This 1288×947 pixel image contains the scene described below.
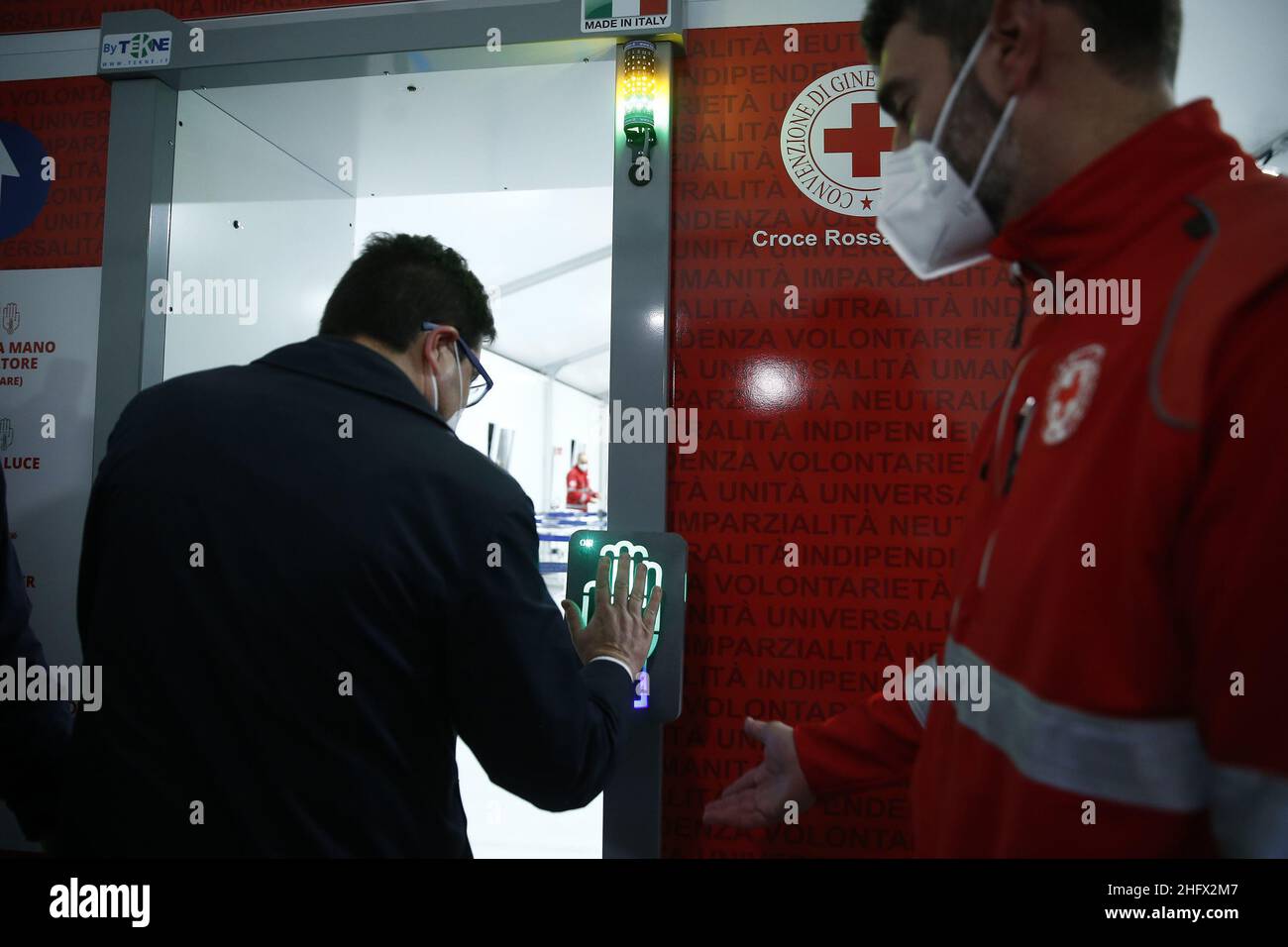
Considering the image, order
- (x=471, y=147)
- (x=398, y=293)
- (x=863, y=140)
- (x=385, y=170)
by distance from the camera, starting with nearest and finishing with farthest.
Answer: (x=398, y=293) < (x=863, y=140) < (x=471, y=147) < (x=385, y=170)

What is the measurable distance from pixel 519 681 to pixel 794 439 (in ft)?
3.48

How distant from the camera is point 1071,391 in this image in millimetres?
735

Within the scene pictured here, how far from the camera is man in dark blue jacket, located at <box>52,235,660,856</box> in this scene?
998 mm

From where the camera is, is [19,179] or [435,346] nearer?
[435,346]

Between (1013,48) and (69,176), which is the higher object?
(69,176)

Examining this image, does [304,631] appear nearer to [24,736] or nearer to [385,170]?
[24,736]

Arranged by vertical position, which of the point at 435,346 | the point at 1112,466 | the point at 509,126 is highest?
the point at 509,126

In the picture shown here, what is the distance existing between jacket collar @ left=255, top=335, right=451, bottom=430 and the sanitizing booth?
14cm

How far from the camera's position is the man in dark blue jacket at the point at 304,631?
→ 3.27 feet

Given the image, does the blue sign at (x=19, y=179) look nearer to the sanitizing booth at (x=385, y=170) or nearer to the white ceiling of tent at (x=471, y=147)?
the sanitizing booth at (x=385, y=170)

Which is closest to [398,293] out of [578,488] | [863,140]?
[863,140]

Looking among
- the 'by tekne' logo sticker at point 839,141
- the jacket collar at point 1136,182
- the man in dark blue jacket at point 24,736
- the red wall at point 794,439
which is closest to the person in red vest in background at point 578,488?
the red wall at point 794,439
